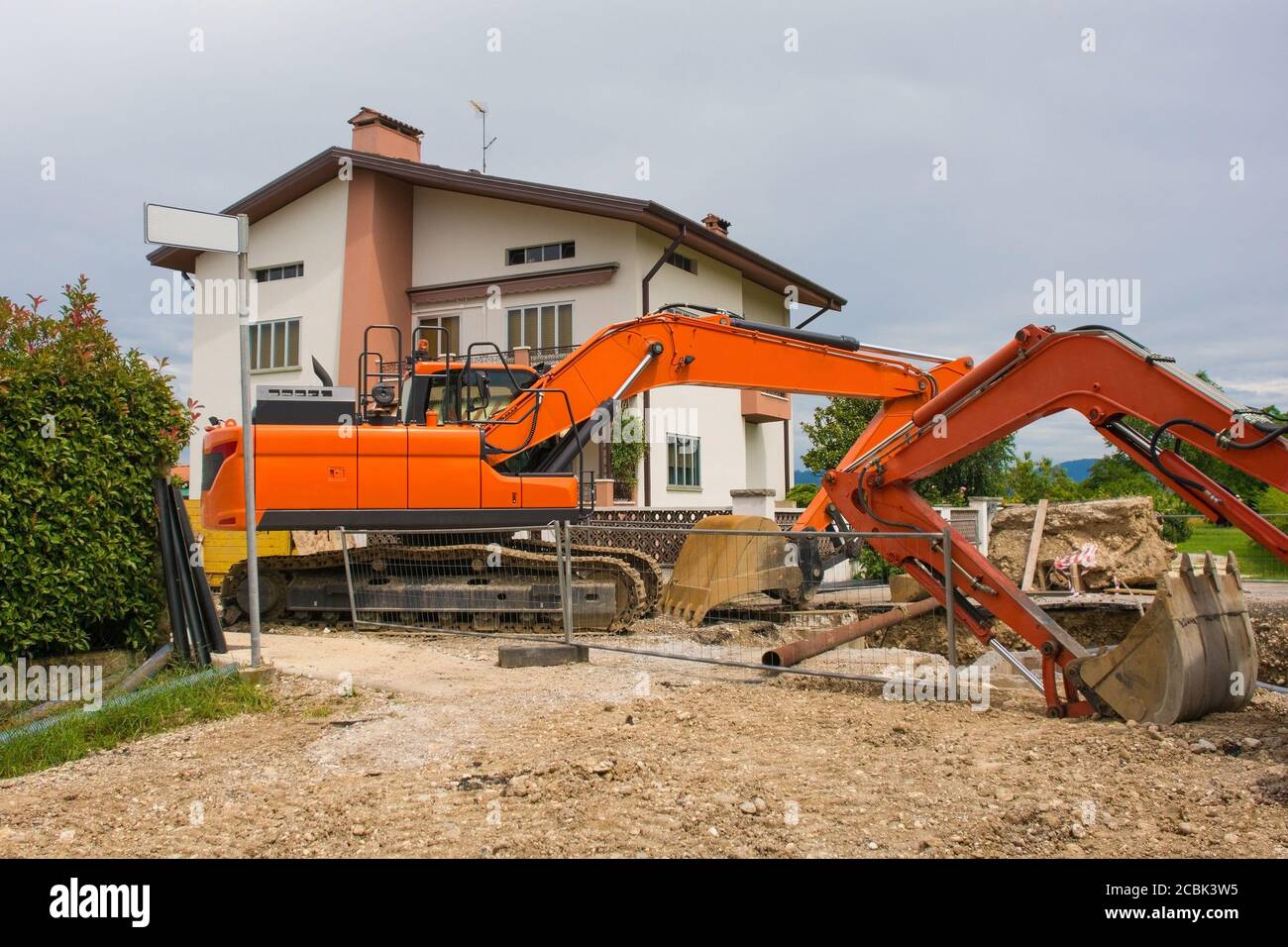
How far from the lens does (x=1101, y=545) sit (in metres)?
15.3

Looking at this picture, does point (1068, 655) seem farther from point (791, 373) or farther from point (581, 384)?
point (581, 384)

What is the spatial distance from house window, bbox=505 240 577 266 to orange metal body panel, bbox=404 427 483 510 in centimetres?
1517

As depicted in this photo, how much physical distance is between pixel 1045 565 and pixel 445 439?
32.8 feet

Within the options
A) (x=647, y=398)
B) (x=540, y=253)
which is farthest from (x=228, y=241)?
(x=540, y=253)

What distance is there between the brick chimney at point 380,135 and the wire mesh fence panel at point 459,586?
60.4ft

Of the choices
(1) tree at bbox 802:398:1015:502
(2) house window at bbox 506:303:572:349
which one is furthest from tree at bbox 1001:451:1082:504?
(2) house window at bbox 506:303:572:349

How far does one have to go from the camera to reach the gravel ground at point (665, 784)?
14.3 feet

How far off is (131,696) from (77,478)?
1639mm

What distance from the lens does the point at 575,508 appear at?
37.4ft

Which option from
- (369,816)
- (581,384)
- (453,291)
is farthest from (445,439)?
(453,291)

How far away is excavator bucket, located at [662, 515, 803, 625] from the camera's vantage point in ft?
38.8

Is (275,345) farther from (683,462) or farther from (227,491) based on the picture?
(227,491)

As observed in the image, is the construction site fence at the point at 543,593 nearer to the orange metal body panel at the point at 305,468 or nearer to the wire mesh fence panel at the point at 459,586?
the wire mesh fence panel at the point at 459,586

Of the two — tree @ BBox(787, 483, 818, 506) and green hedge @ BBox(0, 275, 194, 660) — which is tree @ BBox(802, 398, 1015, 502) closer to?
tree @ BBox(787, 483, 818, 506)
